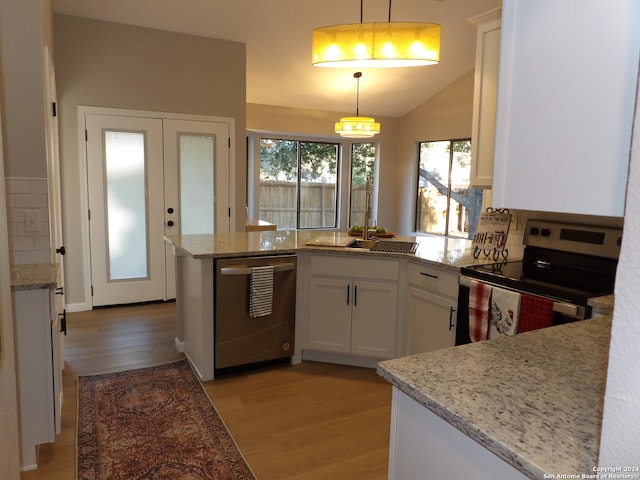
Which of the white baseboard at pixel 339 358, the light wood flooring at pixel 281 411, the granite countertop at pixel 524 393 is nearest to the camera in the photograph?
the granite countertop at pixel 524 393

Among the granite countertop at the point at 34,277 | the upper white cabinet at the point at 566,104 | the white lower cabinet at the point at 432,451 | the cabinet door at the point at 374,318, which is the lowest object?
the cabinet door at the point at 374,318

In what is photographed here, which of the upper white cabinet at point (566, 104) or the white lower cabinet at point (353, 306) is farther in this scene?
the white lower cabinet at point (353, 306)

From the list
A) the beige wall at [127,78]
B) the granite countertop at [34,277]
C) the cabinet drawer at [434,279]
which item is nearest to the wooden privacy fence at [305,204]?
the beige wall at [127,78]

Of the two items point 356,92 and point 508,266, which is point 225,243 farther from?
point 356,92

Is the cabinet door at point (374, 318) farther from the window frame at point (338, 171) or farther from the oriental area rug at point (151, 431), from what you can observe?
the window frame at point (338, 171)

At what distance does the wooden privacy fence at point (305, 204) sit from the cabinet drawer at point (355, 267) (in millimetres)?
4461

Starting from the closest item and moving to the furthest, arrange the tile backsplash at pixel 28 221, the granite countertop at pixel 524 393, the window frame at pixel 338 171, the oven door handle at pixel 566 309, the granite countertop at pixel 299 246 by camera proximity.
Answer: the granite countertop at pixel 524 393, the oven door handle at pixel 566 309, the tile backsplash at pixel 28 221, the granite countertop at pixel 299 246, the window frame at pixel 338 171

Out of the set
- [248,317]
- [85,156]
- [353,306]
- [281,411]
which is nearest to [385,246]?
[353,306]

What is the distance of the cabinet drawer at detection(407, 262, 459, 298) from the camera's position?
2.77 meters

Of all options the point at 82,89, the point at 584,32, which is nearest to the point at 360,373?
the point at 584,32

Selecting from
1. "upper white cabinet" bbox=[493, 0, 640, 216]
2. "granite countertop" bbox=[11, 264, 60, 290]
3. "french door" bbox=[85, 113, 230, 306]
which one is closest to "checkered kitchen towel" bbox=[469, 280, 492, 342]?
"upper white cabinet" bbox=[493, 0, 640, 216]

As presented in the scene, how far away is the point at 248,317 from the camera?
316 centimetres

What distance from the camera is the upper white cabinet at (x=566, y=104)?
0.73m

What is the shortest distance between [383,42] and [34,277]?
2.14 metres
